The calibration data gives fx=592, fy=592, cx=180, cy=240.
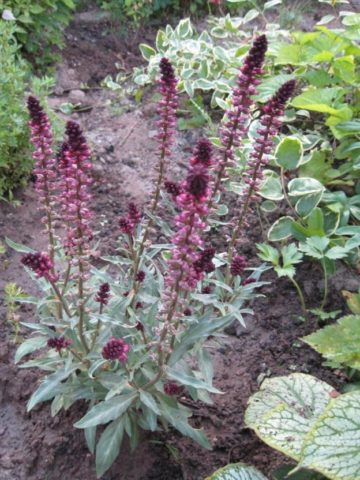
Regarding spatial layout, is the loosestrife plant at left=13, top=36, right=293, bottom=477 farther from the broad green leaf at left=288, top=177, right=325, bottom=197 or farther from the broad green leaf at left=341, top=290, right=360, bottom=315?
the broad green leaf at left=288, top=177, right=325, bottom=197

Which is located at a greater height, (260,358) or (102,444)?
(102,444)

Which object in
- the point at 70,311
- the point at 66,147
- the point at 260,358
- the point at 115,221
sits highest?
the point at 66,147

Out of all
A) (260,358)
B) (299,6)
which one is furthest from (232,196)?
(299,6)

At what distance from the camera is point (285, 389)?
2.49 m

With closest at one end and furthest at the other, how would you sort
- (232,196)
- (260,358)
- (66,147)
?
(66,147) < (260,358) < (232,196)

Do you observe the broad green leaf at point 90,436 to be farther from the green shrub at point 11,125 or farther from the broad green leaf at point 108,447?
the green shrub at point 11,125

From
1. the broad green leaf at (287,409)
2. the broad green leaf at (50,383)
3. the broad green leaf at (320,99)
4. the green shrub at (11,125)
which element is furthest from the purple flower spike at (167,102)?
the broad green leaf at (320,99)

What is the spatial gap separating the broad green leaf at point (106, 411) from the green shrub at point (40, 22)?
354 cm

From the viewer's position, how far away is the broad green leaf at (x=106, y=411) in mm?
2078

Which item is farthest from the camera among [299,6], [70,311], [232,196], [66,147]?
[299,6]

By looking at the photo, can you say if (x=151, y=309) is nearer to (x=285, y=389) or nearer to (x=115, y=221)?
(x=285, y=389)

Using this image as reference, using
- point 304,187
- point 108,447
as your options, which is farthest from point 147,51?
point 108,447

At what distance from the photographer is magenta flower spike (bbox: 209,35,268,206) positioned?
6.22 ft

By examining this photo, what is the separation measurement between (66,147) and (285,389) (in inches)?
53.0
